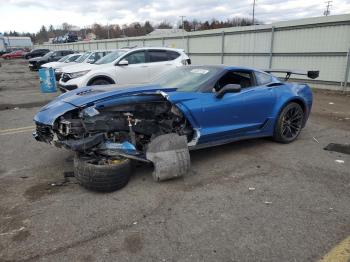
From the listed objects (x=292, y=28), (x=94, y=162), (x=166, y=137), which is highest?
(x=292, y=28)

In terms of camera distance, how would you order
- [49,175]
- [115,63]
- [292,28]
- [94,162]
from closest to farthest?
[94,162] < [49,175] < [115,63] < [292,28]

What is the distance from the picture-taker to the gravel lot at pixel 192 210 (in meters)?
2.90

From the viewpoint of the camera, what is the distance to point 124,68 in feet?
34.6

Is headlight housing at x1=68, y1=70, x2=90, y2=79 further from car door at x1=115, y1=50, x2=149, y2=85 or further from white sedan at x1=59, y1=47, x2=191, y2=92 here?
car door at x1=115, y1=50, x2=149, y2=85

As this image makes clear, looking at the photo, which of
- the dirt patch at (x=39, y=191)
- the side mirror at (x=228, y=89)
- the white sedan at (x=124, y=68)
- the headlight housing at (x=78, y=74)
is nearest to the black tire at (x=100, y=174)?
the dirt patch at (x=39, y=191)

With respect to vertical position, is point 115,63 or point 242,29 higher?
point 242,29

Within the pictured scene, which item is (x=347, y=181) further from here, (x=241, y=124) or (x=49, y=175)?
(x=49, y=175)

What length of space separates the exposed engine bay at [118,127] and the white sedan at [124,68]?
5.39 metres

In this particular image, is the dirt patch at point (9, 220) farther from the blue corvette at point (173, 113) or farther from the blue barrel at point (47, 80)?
the blue barrel at point (47, 80)

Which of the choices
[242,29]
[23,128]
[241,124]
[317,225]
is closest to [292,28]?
[242,29]

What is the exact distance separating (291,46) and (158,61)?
6637 mm

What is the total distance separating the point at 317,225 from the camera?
10.7ft

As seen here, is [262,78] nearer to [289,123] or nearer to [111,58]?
[289,123]

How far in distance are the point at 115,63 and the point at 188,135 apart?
21.4 ft
